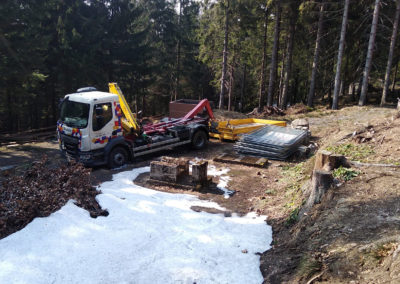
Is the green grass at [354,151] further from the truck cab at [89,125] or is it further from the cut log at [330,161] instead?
the truck cab at [89,125]

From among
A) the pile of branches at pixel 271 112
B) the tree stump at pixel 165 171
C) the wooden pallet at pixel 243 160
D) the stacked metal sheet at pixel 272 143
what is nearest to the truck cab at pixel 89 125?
the tree stump at pixel 165 171

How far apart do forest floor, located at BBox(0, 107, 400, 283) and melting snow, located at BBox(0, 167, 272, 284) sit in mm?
535

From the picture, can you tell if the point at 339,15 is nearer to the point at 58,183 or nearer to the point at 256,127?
the point at 256,127

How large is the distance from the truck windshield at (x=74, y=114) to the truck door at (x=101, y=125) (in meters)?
0.29

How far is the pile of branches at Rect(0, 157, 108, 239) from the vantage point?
6.23 meters

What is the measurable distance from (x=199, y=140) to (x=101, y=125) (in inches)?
197

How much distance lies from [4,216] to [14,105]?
16.9m

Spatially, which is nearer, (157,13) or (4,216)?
(4,216)

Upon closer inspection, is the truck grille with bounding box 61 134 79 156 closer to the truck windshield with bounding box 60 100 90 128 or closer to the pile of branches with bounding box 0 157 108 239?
the truck windshield with bounding box 60 100 90 128

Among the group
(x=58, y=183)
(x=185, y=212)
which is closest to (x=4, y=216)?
(x=58, y=183)

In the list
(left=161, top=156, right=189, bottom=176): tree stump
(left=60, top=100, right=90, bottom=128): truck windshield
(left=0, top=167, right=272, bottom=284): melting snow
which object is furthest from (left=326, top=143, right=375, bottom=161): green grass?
(left=60, top=100, right=90, bottom=128): truck windshield

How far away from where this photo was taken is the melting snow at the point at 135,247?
513cm

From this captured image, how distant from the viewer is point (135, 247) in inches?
236

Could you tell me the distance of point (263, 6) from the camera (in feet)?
84.3
